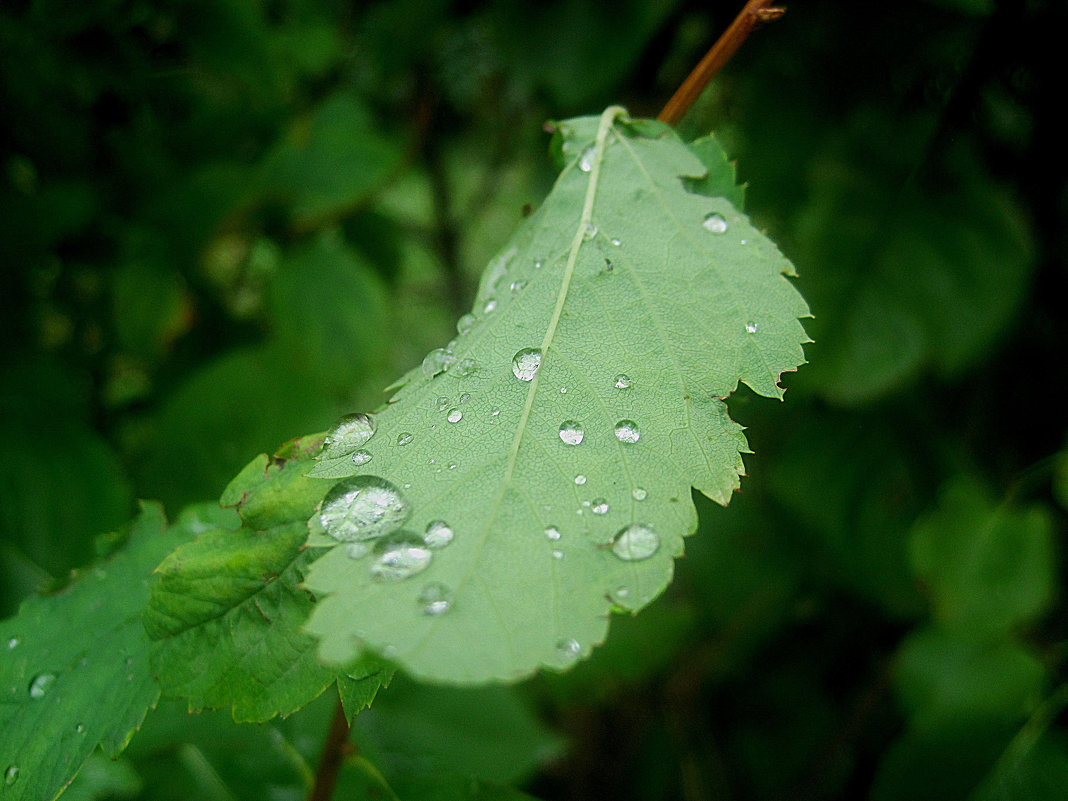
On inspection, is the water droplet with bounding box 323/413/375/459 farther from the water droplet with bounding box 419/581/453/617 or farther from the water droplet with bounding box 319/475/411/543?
the water droplet with bounding box 419/581/453/617

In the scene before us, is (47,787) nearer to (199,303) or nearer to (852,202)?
(199,303)

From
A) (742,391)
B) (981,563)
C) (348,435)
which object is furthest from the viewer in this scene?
(981,563)

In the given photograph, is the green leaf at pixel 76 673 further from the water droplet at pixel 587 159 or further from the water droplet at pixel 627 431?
the water droplet at pixel 587 159

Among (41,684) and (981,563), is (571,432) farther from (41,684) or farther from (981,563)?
(981,563)

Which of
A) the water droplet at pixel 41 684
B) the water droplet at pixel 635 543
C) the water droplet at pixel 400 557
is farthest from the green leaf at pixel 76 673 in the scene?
the water droplet at pixel 635 543

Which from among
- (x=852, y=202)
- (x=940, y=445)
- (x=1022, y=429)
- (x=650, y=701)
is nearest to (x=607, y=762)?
(x=650, y=701)

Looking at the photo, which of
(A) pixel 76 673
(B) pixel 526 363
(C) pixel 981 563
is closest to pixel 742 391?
(B) pixel 526 363
